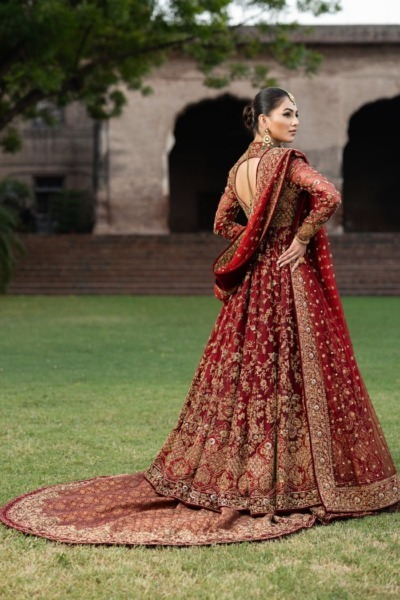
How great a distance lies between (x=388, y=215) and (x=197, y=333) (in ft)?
58.7

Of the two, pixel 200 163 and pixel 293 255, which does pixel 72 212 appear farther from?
pixel 293 255

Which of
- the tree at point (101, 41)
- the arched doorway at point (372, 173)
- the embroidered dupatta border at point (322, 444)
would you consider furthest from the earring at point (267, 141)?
the arched doorway at point (372, 173)

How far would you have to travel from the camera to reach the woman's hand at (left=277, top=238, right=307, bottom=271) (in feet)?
13.1

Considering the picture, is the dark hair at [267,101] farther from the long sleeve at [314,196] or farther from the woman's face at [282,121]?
the long sleeve at [314,196]

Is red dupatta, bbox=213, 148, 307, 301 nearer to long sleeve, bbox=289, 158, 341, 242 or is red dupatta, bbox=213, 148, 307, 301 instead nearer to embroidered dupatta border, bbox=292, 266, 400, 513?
long sleeve, bbox=289, 158, 341, 242

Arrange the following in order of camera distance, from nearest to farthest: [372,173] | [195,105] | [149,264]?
[149,264], [195,105], [372,173]

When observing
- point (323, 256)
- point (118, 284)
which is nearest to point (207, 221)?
point (118, 284)

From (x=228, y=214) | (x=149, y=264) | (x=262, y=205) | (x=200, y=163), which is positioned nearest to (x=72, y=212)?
(x=200, y=163)

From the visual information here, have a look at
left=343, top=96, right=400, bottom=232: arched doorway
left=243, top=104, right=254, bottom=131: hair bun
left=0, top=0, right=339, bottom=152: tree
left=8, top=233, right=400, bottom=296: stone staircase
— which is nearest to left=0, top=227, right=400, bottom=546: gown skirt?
left=243, top=104, right=254, bottom=131: hair bun

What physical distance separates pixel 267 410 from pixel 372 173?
25.2m

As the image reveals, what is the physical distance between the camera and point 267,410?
12.7 ft

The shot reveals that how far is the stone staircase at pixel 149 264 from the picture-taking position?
17.8 m

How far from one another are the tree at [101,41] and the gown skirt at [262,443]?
396 inches

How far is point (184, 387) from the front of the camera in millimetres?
7324
